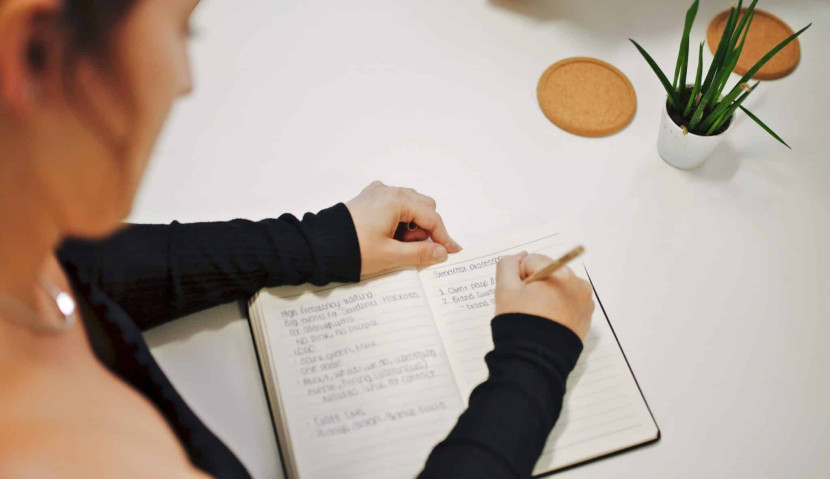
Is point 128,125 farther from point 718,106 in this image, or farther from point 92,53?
point 718,106

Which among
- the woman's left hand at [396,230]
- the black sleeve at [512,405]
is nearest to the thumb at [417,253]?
the woman's left hand at [396,230]

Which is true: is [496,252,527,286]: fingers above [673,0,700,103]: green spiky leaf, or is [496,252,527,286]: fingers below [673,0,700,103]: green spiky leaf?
below

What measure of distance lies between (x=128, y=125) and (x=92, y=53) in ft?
0.13

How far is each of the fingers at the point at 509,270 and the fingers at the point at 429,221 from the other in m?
0.07

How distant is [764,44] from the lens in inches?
34.5

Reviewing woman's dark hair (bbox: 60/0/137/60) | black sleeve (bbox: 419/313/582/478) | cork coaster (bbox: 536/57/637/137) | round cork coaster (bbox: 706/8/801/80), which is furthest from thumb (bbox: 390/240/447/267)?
round cork coaster (bbox: 706/8/801/80)

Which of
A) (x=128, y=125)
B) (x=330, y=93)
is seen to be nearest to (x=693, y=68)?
(x=330, y=93)

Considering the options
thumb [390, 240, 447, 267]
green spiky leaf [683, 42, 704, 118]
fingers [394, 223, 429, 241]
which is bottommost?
thumb [390, 240, 447, 267]

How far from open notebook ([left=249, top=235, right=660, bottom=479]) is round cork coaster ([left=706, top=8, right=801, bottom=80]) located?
460 mm

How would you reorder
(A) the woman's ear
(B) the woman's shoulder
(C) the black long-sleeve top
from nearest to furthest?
(A) the woman's ear < (B) the woman's shoulder < (C) the black long-sleeve top

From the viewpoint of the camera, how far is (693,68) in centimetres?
86

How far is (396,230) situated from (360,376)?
19cm

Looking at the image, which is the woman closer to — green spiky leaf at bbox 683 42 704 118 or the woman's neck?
the woman's neck

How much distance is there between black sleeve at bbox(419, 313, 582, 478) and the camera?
51 cm
